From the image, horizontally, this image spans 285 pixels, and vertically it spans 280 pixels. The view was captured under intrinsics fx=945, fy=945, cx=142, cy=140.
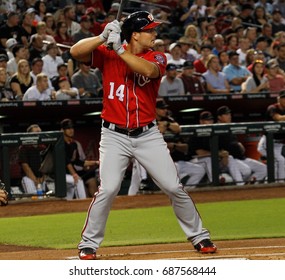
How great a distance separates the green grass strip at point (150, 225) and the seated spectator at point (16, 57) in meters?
3.71

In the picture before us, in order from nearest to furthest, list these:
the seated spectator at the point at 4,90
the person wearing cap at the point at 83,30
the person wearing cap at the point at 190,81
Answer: the seated spectator at the point at 4,90 < the person wearing cap at the point at 190,81 < the person wearing cap at the point at 83,30

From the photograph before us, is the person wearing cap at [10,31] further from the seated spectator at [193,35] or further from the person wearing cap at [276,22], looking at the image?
the person wearing cap at [276,22]

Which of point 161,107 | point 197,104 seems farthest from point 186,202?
point 197,104

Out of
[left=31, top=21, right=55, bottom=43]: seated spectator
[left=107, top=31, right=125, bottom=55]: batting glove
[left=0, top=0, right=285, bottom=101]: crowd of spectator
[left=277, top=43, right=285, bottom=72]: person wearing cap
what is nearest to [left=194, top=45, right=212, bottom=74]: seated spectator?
[left=0, top=0, right=285, bottom=101]: crowd of spectator

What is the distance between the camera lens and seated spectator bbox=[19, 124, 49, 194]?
13398 mm

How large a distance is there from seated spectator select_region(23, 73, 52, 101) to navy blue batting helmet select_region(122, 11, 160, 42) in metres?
6.85

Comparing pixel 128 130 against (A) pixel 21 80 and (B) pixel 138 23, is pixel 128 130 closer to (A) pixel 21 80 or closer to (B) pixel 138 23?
(B) pixel 138 23

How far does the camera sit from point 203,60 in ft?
57.5

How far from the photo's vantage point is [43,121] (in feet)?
49.9

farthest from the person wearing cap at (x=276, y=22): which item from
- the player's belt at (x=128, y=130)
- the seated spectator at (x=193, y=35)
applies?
the player's belt at (x=128, y=130)

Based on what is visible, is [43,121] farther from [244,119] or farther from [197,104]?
[244,119]

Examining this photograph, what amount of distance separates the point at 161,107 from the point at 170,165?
6.35 m

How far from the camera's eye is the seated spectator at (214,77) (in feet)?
54.7

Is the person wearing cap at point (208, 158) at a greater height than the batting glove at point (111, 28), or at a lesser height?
lesser
